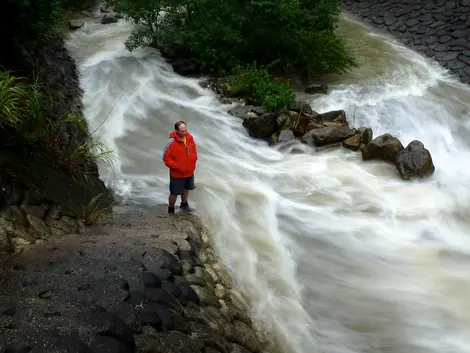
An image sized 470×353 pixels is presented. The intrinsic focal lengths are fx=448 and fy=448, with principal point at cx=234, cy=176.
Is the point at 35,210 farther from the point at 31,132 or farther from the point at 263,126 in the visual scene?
the point at 263,126

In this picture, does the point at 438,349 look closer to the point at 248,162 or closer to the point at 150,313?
the point at 150,313

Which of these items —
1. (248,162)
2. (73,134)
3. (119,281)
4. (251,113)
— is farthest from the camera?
(251,113)

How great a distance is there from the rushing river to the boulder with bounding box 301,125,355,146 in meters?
0.31

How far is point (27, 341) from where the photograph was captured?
314 centimetres

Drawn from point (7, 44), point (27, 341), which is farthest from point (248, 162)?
point (27, 341)

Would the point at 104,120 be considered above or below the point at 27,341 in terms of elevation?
below

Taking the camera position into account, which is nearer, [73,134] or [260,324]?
[260,324]

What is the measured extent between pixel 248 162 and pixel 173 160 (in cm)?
313

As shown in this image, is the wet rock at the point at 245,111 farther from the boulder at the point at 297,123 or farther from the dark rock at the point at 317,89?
the dark rock at the point at 317,89

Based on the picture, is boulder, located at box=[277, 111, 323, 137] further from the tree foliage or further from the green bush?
the tree foliage

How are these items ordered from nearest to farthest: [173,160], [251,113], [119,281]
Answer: [119,281]
[173,160]
[251,113]

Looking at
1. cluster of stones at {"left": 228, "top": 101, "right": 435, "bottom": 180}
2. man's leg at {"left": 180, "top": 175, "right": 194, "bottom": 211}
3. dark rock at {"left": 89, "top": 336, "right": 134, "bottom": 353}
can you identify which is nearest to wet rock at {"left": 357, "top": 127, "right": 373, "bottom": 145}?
cluster of stones at {"left": 228, "top": 101, "right": 435, "bottom": 180}

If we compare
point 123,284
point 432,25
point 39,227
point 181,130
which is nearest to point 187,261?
point 123,284

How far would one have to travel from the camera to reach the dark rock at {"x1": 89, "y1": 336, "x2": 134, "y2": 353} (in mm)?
3210
